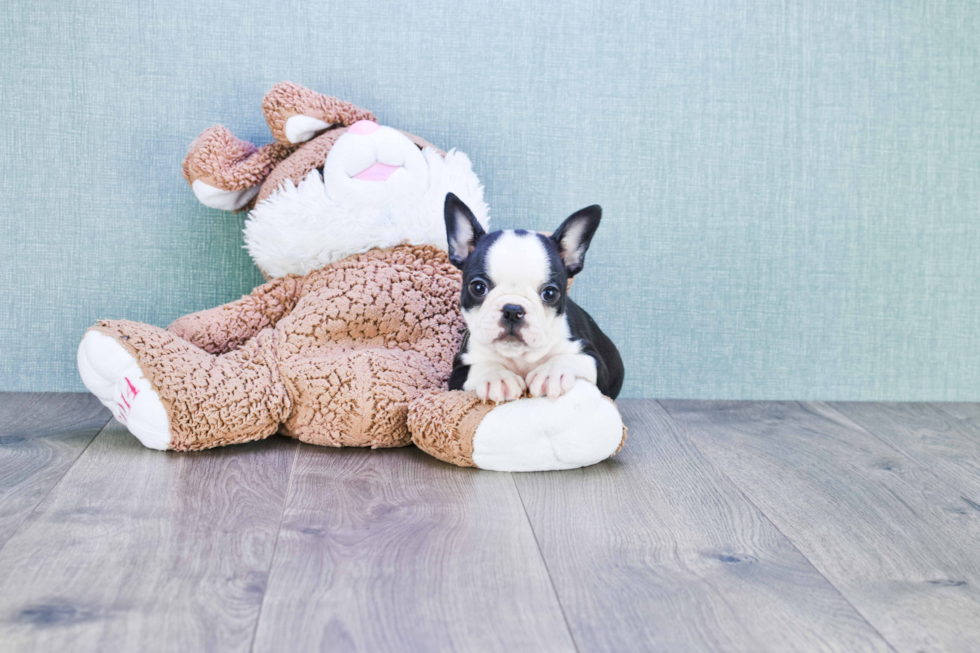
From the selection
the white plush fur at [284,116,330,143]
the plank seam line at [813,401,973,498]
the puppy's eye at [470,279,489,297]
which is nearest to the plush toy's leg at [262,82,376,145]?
the white plush fur at [284,116,330,143]

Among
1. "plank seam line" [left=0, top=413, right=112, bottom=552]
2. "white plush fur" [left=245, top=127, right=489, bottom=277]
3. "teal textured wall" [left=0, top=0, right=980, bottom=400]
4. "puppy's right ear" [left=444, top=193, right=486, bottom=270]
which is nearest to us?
"plank seam line" [left=0, top=413, right=112, bottom=552]

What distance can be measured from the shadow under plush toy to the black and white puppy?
0.05 m

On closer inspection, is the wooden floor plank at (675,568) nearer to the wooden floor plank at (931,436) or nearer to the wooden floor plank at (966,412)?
the wooden floor plank at (931,436)

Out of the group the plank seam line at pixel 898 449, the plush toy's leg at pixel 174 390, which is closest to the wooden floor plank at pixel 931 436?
the plank seam line at pixel 898 449

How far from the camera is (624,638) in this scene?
2.84 feet

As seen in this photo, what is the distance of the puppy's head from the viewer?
1337 millimetres

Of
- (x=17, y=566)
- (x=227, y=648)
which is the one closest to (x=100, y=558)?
(x=17, y=566)

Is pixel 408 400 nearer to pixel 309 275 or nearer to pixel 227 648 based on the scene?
pixel 309 275

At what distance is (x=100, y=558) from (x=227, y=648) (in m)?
Answer: 0.29

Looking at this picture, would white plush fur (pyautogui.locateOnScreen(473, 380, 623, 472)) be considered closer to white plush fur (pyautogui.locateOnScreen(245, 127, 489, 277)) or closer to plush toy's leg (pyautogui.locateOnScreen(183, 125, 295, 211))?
white plush fur (pyautogui.locateOnScreen(245, 127, 489, 277))

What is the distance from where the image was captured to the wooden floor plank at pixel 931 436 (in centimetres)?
151

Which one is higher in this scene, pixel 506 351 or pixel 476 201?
pixel 476 201

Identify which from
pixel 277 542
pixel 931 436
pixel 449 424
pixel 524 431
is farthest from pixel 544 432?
pixel 931 436

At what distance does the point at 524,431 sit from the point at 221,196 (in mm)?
859
